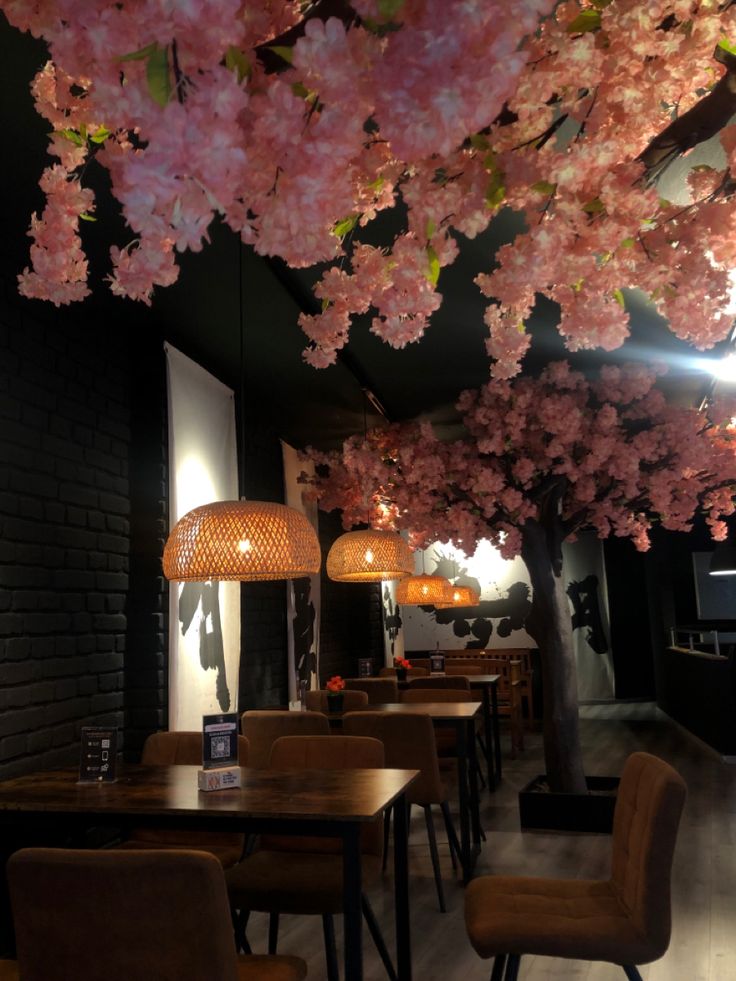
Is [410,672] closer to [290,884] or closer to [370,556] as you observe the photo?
[370,556]

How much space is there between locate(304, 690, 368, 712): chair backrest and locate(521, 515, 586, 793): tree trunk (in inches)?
48.1

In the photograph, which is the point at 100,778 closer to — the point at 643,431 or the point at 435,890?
the point at 435,890

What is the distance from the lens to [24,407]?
3402mm

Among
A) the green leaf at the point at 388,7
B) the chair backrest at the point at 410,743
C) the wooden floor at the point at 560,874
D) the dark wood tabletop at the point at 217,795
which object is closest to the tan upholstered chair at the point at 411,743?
the chair backrest at the point at 410,743

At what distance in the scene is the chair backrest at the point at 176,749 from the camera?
337cm

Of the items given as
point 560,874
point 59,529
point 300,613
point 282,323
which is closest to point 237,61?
point 59,529

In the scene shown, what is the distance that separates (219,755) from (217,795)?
20 centimetres

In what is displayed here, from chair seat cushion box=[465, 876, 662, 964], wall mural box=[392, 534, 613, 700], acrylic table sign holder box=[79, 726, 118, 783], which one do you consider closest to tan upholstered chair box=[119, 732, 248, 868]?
acrylic table sign holder box=[79, 726, 118, 783]

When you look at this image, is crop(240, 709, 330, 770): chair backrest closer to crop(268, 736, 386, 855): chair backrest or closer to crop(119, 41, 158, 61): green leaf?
crop(268, 736, 386, 855): chair backrest

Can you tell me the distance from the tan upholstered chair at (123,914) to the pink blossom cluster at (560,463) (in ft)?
12.0

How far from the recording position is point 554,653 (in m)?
5.29

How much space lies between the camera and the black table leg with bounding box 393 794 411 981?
2.52m

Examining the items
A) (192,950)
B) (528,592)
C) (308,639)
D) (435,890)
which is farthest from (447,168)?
(528,592)

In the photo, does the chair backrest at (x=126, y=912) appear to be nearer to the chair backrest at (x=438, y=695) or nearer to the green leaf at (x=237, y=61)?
the green leaf at (x=237, y=61)
